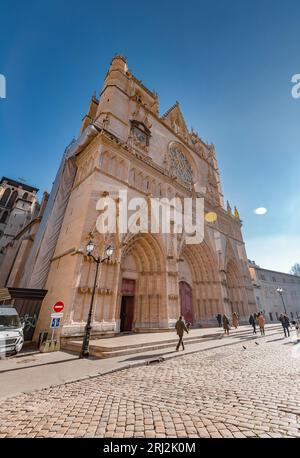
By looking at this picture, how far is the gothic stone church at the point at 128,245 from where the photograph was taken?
10.2m

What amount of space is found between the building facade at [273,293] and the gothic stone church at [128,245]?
10.9 m

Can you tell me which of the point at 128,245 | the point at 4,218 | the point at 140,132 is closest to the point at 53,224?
the point at 128,245

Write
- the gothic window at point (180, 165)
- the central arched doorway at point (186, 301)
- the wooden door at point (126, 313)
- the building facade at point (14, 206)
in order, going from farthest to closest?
the building facade at point (14, 206)
the gothic window at point (180, 165)
the central arched doorway at point (186, 301)
the wooden door at point (126, 313)

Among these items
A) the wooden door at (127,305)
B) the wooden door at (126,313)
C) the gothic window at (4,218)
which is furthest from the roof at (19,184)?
the wooden door at (126,313)

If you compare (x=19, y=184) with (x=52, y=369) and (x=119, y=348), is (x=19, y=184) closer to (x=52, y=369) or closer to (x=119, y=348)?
(x=119, y=348)

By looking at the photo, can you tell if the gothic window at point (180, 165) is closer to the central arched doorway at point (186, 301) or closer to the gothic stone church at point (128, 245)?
the gothic stone church at point (128, 245)

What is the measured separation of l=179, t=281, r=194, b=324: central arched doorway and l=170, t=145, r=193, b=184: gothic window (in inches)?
466

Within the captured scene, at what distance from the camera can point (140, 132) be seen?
59.9 ft

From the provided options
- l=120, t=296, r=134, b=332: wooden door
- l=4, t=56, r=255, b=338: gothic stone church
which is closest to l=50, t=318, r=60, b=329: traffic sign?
l=4, t=56, r=255, b=338: gothic stone church

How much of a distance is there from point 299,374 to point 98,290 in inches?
332

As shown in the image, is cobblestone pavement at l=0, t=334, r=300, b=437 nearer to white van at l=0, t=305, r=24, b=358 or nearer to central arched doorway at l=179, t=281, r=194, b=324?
white van at l=0, t=305, r=24, b=358
